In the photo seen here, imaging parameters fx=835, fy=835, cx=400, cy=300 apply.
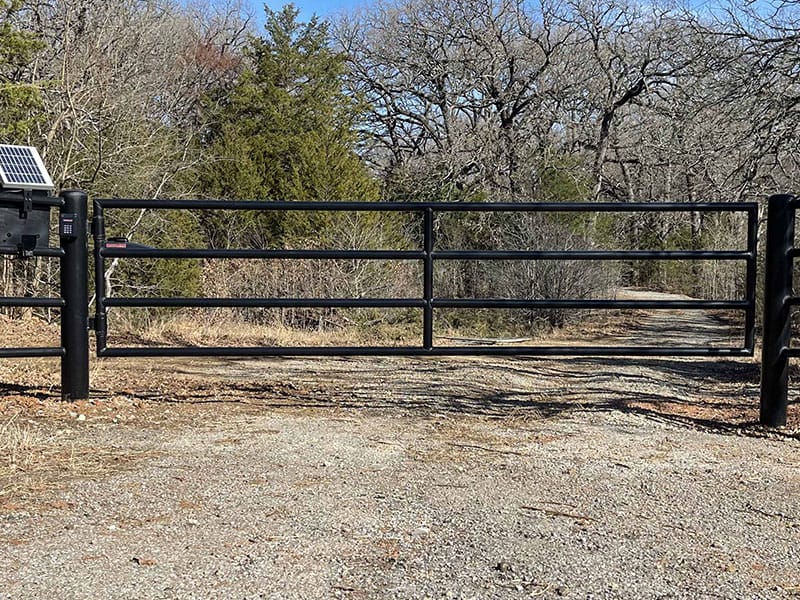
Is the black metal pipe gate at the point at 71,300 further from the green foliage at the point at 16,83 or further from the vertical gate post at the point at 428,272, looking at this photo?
the green foliage at the point at 16,83

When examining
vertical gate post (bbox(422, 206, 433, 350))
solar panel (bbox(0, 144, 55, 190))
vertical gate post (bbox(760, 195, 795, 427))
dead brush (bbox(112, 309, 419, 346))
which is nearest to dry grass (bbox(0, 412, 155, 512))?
solar panel (bbox(0, 144, 55, 190))

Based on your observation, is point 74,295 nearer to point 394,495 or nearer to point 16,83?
point 394,495

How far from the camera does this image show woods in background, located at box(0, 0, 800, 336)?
12.1m

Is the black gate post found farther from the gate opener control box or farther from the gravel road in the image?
the gravel road

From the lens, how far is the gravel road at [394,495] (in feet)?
8.83

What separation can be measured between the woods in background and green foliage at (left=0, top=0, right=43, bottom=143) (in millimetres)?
47

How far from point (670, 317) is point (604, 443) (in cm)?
1884

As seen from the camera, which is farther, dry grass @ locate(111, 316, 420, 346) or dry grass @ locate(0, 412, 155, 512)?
dry grass @ locate(111, 316, 420, 346)

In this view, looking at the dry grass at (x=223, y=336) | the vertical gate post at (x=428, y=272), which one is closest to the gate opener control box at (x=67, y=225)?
the vertical gate post at (x=428, y=272)

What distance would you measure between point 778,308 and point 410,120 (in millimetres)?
26294

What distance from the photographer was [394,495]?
356 centimetres

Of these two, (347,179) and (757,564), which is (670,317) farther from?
(757,564)

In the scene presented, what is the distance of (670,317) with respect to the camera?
22328mm

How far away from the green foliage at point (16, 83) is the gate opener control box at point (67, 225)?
36.3 ft
